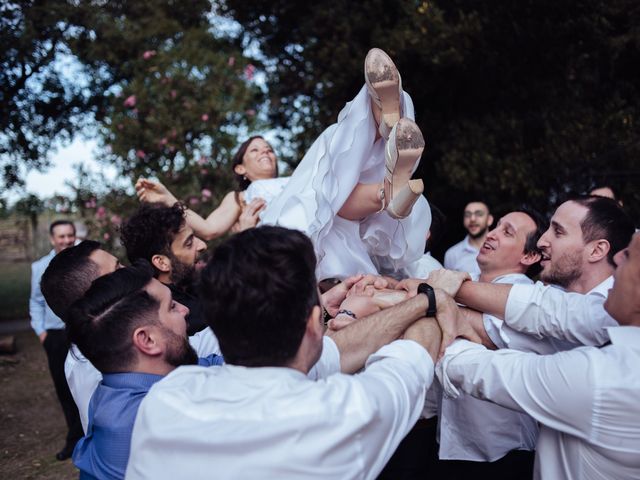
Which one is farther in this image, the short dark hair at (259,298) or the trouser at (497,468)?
the trouser at (497,468)

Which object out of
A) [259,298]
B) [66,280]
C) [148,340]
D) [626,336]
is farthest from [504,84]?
[259,298]

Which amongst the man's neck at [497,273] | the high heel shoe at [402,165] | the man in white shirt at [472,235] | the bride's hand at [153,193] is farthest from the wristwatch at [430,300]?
the man in white shirt at [472,235]

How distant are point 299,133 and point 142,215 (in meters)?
8.15

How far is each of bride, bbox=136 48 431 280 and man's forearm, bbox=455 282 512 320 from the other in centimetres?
42

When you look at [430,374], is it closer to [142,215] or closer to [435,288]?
[435,288]

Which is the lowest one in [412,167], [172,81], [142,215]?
[142,215]

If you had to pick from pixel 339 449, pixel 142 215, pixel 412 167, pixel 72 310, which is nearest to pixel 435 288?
pixel 412 167

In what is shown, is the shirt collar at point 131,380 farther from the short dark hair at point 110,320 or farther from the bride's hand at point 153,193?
the bride's hand at point 153,193

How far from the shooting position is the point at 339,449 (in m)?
1.53

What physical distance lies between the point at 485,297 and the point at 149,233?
1995mm

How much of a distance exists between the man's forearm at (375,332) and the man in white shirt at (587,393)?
30cm

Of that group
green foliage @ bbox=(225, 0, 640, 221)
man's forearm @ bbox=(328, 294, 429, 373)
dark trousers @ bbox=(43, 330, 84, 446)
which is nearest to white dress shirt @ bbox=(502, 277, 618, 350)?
man's forearm @ bbox=(328, 294, 429, 373)

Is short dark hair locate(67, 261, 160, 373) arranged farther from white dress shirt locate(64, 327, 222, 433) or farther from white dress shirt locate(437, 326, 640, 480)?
white dress shirt locate(437, 326, 640, 480)

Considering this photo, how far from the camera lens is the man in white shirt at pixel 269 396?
150cm
